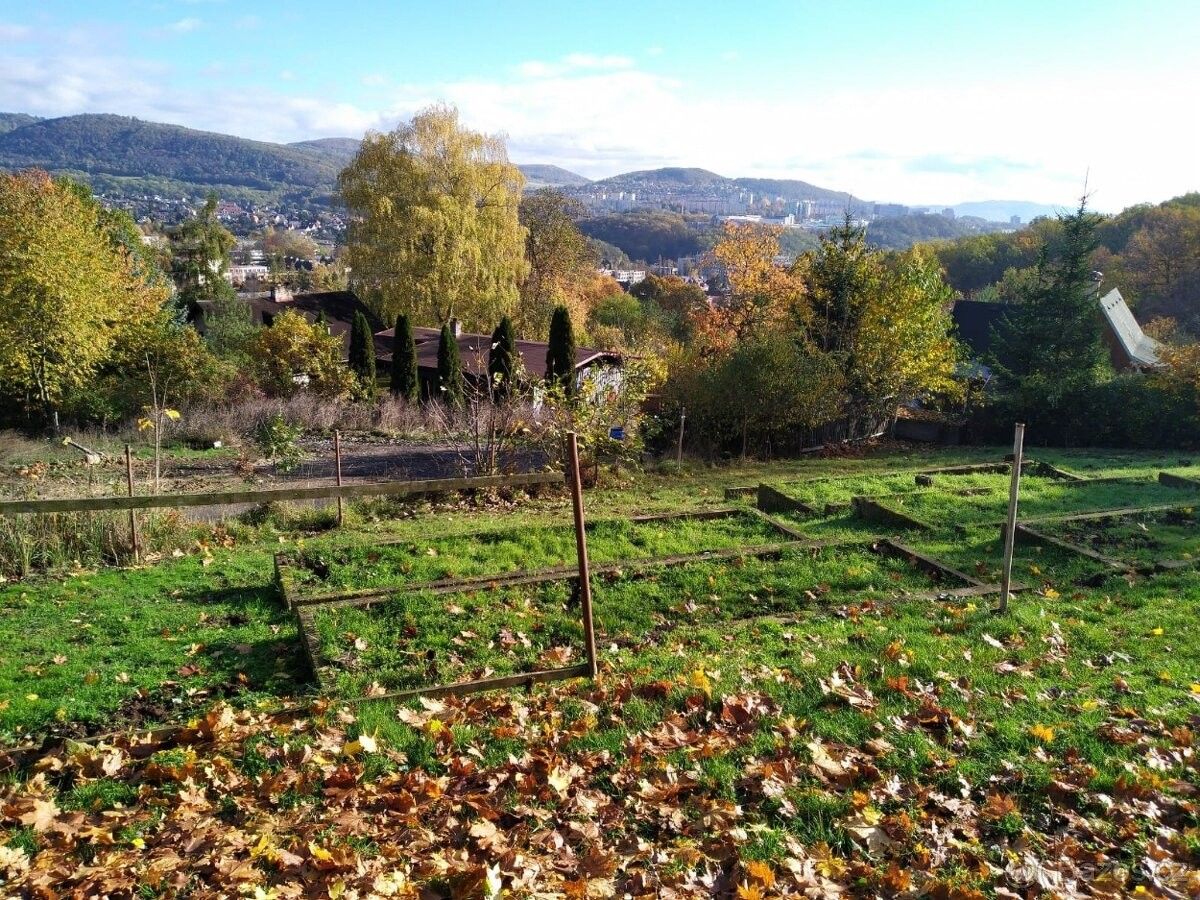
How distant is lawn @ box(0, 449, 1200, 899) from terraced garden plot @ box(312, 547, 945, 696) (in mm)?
33

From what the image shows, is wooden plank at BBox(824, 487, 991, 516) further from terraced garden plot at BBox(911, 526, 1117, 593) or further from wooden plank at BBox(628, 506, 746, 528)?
terraced garden plot at BBox(911, 526, 1117, 593)

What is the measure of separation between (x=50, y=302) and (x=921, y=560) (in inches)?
1077

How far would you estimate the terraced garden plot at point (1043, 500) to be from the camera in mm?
11641

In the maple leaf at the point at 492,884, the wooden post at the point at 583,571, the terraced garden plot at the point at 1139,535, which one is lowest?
the terraced garden plot at the point at 1139,535

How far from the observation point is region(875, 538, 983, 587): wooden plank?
8.36 meters

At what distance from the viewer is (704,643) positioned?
6609mm

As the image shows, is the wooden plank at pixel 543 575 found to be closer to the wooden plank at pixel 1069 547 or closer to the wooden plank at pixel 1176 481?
the wooden plank at pixel 1069 547

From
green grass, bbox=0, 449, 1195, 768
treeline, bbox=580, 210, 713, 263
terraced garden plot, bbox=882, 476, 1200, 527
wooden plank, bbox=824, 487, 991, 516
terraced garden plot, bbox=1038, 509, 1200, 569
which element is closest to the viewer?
green grass, bbox=0, 449, 1195, 768

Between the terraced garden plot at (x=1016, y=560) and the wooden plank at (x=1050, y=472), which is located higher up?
the terraced garden plot at (x=1016, y=560)

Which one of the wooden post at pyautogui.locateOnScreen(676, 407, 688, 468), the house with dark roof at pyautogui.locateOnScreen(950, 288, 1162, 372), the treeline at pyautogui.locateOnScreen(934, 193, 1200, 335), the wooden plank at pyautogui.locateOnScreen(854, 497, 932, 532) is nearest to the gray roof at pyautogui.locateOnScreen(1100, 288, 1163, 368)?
the house with dark roof at pyautogui.locateOnScreen(950, 288, 1162, 372)

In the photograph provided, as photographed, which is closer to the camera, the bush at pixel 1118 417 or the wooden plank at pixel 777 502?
the wooden plank at pixel 777 502

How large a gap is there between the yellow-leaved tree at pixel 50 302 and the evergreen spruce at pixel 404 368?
904 cm

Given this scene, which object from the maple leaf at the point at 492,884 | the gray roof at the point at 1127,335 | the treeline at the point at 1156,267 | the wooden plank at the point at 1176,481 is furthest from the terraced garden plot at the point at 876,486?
the treeline at the point at 1156,267

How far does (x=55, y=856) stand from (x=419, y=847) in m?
1.67
